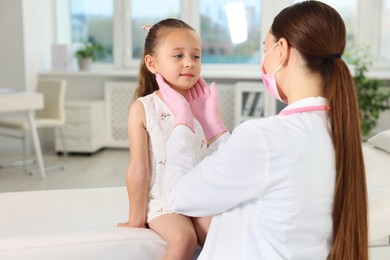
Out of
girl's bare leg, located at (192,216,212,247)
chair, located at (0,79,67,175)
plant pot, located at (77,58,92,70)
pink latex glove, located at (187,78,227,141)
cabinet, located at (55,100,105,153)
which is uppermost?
pink latex glove, located at (187,78,227,141)

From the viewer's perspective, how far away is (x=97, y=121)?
5.48m

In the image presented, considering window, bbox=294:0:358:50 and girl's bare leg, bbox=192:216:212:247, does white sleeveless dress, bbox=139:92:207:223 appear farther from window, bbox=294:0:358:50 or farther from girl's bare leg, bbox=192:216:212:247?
window, bbox=294:0:358:50

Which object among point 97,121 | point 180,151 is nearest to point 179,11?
point 97,121

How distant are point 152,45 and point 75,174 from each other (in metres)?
3.14

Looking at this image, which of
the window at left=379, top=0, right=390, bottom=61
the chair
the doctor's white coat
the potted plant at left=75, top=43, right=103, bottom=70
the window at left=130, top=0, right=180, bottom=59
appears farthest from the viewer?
the window at left=130, top=0, right=180, bottom=59

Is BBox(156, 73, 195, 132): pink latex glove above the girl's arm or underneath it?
above

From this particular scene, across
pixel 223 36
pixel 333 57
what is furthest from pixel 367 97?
pixel 333 57

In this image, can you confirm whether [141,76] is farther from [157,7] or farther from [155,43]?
[157,7]

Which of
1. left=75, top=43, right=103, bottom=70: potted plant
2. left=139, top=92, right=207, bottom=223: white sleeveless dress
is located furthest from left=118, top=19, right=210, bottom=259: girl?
left=75, top=43, right=103, bottom=70: potted plant

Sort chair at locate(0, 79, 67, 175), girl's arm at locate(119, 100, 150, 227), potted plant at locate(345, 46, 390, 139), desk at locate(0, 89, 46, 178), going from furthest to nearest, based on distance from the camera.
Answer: potted plant at locate(345, 46, 390, 139) < chair at locate(0, 79, 67, 175) < desk at locate(0, 89, 46, 178) < girl's arm at locate(119, 100, 150, 227)

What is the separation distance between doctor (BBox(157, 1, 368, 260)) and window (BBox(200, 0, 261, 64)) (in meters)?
4.65

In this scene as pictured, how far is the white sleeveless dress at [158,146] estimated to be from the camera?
1.55m

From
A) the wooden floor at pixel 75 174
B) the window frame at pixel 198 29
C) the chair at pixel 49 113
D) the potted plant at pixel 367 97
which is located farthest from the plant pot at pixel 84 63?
the potted plant at pixel 367 97

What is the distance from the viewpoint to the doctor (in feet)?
3.51
